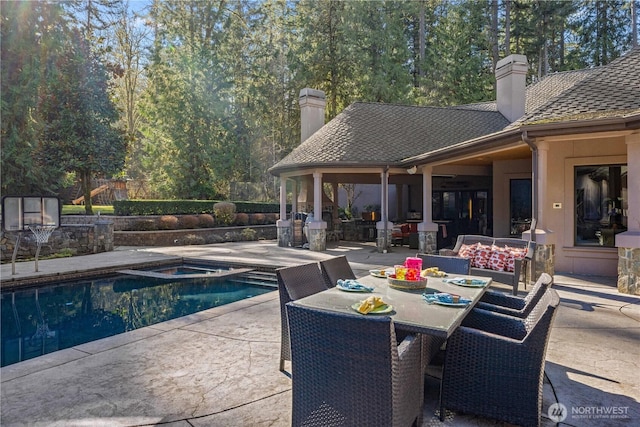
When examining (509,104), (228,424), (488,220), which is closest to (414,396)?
(228,424)

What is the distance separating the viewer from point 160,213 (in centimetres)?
1619

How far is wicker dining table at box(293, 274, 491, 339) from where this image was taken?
2.48 metres

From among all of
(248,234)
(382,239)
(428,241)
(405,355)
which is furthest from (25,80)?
(405,355)

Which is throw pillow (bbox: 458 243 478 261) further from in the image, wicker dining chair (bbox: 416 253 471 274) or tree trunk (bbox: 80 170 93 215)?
tree trunk (bbox: 80 170 93 215)

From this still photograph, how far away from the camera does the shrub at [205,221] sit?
16672 millimetres

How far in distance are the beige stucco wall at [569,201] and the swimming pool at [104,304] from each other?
6.10 meters

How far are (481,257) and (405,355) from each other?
4796mm

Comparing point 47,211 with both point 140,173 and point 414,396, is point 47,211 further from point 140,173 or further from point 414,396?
point 140,173

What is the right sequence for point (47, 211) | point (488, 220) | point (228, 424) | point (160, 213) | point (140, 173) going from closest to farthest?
point (228, 424), point (47, 211), point (488, 220), point (160, 213), point (140, 173)

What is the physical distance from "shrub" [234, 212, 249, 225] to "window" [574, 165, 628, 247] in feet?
43.0

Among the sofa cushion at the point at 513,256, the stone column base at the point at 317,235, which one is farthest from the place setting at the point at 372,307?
the stone column base at the point at 317,235

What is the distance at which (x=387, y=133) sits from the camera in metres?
13.8

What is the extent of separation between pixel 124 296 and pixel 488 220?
1161 centimetres

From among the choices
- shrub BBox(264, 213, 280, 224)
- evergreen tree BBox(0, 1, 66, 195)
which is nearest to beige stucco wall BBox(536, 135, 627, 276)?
shrub BBox(264, 213, 280, 224)
